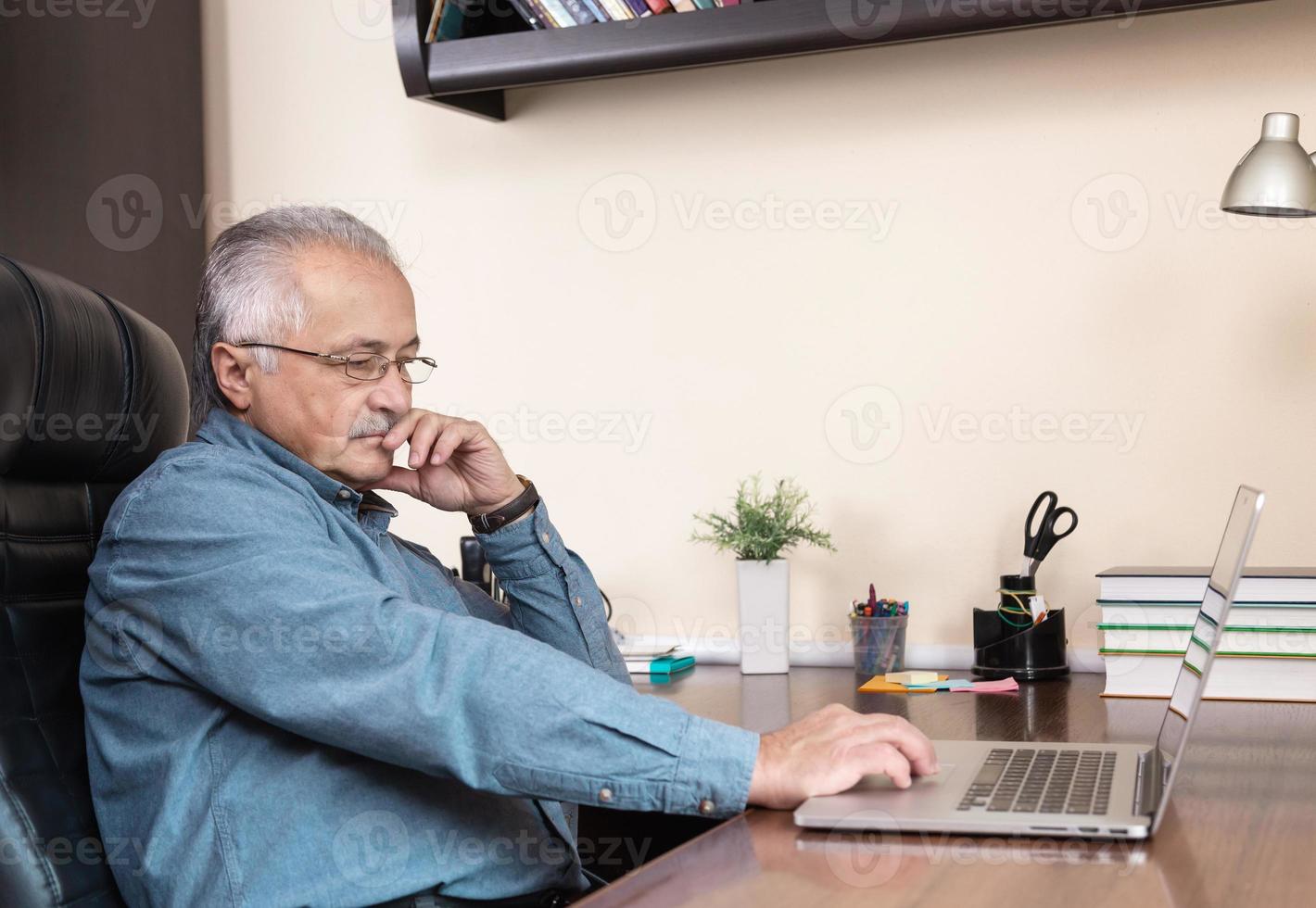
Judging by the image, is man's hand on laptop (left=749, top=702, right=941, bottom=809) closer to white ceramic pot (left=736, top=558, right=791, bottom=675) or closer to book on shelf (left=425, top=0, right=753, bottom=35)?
white ceramic pot (left=736, top=558, right=791, bottom=675)

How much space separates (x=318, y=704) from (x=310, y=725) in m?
0.02

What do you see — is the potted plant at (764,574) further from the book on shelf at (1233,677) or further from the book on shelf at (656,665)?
the book on shelf at (1233,677)

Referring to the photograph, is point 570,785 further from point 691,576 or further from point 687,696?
point 691,576

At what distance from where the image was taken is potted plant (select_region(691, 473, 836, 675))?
2.00m

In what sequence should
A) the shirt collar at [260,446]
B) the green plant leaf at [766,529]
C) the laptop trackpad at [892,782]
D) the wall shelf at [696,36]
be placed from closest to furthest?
the laptop trackpad at [892,782] → the shirt collar at [260,446] → the wall shelf at [696,36] → the green plant leaf at [766,529]

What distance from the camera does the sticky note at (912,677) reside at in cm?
182

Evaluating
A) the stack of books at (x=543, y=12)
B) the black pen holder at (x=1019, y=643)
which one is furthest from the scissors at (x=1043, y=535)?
the stack of books at (x=543, y=12)

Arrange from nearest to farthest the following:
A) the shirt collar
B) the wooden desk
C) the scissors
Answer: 1. the wooden desk
2. the shirt collar
3. the scissors

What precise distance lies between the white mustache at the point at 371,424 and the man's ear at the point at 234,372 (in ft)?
0.36

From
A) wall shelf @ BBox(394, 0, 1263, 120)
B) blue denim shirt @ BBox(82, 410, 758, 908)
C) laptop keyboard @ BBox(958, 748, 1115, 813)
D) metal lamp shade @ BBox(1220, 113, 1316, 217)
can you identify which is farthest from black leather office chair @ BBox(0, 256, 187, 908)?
metal lamp shade @ BBox(1220, 113, 1316, 217)

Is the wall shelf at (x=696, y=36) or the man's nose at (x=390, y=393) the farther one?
the wall shelf at (x=696, y=36)

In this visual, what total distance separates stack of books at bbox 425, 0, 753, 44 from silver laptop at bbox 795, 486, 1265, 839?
115 cm

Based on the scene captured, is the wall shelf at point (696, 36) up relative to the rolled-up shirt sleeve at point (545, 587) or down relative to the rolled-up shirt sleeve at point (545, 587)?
up

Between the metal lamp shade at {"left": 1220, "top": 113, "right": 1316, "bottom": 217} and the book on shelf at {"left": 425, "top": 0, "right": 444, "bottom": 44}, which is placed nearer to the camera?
the metal lamp shade at {"left": 1220, "top": 113, "right": 1316, "bottom": 217}
